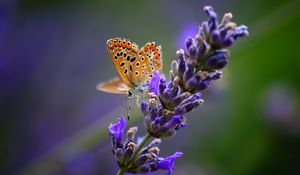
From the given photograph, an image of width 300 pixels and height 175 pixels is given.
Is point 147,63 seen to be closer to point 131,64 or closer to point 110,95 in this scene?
point 131,64

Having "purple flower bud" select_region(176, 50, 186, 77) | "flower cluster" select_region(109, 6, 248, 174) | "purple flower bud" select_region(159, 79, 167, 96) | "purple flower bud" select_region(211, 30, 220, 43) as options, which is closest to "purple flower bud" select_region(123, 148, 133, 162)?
"flower cluster" select_region(109, 6, 248, 174)

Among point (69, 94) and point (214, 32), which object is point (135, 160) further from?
point (69, 94)

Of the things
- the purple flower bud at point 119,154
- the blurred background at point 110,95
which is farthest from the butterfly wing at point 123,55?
the blurred background at point 110,95

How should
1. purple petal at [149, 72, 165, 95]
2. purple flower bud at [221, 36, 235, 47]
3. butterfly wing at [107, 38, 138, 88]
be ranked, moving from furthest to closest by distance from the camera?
butterfly wing at [107, 38, 138, 88] < purple petal at [149, 72, 165, 95] < purple flower bud at [221, 36, 235, 47]

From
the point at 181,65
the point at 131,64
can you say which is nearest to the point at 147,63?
the point at 131,64

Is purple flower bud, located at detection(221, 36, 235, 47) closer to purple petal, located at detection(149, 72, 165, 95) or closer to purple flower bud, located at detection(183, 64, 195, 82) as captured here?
purple flower bud, located at detection(183, 64, 195, 82)

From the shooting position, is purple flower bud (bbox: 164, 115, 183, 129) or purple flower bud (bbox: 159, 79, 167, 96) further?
purple flower bud (bbox: 159, 79, 167, 96)
